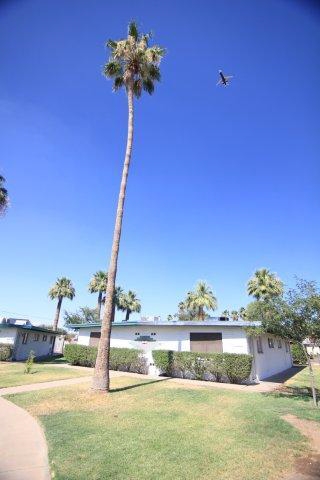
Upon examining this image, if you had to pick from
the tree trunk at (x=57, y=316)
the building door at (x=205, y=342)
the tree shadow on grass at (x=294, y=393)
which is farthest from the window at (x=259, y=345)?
the tree trunk at (x=57, y=316)

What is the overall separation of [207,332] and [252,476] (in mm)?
15348

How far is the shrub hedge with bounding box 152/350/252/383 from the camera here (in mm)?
17281

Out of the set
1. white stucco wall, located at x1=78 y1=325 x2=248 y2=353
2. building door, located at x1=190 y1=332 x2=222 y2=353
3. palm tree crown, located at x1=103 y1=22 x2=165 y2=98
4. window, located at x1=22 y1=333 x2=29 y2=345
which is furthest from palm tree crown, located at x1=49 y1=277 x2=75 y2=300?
palm tree crown, located at x1=103 y1=22 x2=165 y2=98

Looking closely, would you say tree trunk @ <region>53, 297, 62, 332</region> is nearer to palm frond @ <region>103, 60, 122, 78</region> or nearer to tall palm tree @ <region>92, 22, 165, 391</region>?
tall palm tree @ <region>92, 22, 165, 391</region>

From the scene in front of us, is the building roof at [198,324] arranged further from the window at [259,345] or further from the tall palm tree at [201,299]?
the tall palm tree at [201,299]

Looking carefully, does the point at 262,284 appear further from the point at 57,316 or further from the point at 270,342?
the point at 57,316

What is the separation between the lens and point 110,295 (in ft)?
47.6

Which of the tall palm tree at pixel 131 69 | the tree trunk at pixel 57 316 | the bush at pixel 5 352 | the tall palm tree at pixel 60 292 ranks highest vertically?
the tall palm tree at pixel 131 69

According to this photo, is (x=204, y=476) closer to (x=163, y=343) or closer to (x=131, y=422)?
(x=131, y=422)

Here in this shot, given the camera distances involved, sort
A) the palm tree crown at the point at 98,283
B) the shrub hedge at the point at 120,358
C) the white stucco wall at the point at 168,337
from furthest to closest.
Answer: the palm tree crown at the point at 98,283, the shrub hedge at the point at 120,358, the white stucco wall at the point at 168,337

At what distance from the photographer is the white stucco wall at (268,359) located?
19850 mm

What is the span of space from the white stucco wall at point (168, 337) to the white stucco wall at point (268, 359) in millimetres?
1292

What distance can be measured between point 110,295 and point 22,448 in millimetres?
8064

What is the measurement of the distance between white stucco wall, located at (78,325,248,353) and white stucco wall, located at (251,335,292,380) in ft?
4.24
